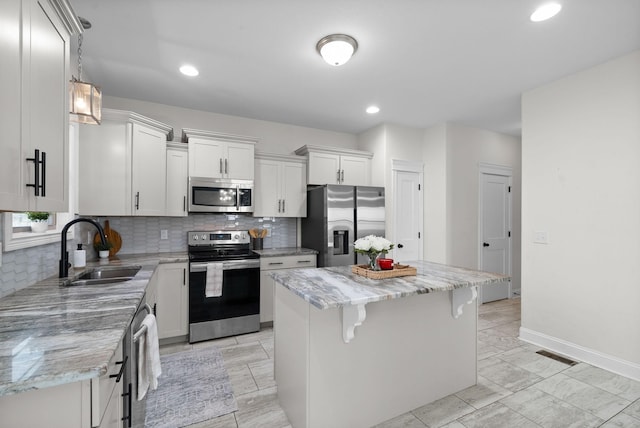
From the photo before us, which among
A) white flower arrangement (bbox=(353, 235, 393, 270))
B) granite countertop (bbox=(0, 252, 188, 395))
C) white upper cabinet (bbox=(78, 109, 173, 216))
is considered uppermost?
white upper cabinet (bbox=(78, 109, 173, 216))

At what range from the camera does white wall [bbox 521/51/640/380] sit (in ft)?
8.29

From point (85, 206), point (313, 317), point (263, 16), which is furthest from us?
point (85, 206)

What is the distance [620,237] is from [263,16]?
3445 mm

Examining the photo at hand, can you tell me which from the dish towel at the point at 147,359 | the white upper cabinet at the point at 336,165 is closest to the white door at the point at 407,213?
the white upper cabinet at the point at 336,165

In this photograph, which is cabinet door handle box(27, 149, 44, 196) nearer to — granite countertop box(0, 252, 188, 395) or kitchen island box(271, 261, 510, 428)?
granite countertop box(0, 252, 188, 395)

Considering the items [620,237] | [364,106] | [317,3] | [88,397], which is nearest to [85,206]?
[88,397]

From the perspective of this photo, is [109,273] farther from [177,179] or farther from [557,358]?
[557,358]

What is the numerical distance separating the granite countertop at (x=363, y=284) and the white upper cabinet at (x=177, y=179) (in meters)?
1.97

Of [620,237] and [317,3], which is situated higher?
[317,3]

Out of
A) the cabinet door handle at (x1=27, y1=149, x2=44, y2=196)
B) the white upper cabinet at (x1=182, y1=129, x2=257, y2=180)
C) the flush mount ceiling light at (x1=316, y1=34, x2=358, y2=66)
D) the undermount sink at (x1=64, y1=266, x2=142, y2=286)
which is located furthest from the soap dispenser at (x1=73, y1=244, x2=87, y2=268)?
the flush mount ceiling light at (x1=316, y1=34, x2=358, y2=66)

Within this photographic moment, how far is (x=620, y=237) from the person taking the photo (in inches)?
101

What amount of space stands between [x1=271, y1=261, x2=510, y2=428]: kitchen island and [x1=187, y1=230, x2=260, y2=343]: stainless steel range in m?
1.29

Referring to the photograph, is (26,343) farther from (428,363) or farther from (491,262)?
(491,262)

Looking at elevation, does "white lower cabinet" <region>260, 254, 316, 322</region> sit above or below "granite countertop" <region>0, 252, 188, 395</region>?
below
